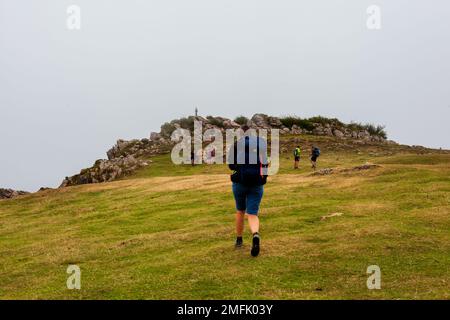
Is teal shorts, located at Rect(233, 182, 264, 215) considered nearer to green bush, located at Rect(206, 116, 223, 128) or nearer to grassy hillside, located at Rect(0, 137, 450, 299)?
grassy hillside, located at Rect(0, 137, 450, 299)

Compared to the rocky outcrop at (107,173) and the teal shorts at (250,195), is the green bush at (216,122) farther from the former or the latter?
the teal shorts at (250,195)

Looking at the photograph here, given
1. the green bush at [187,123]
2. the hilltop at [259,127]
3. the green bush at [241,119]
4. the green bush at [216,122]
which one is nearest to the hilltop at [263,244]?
the hilltop at [259,127]

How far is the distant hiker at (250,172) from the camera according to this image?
1484 centimetres

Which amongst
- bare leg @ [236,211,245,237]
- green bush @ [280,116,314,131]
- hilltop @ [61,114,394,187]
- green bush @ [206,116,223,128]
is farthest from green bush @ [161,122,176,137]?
bare leg @ [236,211,245,237]

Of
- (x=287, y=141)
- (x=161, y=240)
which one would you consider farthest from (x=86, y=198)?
(x=287, y=141)

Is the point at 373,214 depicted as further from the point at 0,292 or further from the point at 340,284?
the point at 0,292

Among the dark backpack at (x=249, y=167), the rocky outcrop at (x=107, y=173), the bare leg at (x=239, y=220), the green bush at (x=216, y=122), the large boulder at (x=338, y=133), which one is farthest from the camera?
the green bush at (x=216, y=122)

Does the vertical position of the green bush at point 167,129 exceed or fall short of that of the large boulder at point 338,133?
it exceeds it

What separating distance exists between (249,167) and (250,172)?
16 centimetres

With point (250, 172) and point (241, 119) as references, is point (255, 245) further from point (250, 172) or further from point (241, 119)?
point (241, 119)

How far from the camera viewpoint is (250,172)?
14.8m

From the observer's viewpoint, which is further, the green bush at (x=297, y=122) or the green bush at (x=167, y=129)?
the green bush at (x=297, y=122)

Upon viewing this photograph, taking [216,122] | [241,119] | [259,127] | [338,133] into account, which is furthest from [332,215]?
[241,119]

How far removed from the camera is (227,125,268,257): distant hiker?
14.8 meters
